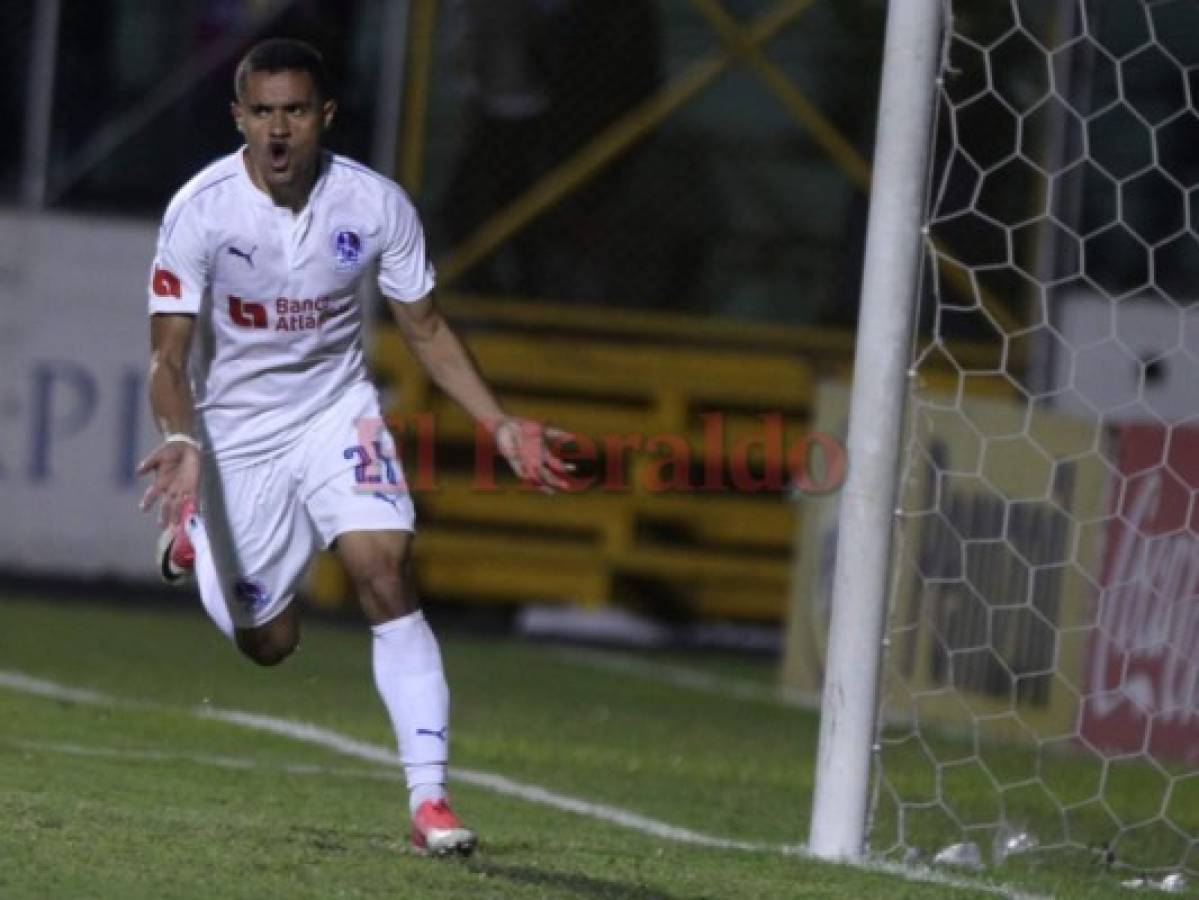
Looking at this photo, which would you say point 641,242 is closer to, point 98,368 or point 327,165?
point 98,368

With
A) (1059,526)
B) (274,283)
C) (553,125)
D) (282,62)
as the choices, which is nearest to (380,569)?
(274,283)

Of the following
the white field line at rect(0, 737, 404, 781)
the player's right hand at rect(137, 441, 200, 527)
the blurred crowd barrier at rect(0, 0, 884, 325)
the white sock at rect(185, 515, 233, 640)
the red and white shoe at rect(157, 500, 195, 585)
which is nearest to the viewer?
the player's right hand at rect(137, 441, 200, 527)

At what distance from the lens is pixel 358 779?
28.2ft

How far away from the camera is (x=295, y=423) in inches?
272

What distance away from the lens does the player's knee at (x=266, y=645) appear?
7.21m

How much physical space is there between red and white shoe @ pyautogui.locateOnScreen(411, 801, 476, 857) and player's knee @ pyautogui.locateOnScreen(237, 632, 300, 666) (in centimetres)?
81

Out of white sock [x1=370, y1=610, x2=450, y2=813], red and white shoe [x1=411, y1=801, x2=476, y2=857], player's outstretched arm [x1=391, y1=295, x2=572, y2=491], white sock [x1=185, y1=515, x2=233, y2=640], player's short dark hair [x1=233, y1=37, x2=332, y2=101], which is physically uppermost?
player's short dark hair [x1=233, y1=37, x2=332, y2=101]

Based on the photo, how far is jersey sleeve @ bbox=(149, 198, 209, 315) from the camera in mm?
6633

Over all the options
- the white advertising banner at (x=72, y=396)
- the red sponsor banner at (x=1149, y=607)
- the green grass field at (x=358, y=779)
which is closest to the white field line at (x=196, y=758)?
the green grass field at (x=358, y=779)

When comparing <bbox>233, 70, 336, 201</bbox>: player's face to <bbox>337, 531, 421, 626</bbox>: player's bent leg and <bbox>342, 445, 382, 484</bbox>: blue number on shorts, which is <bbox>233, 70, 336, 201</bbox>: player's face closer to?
<bbox>342, 445, 382, 484</bbox>: blue number on shorts

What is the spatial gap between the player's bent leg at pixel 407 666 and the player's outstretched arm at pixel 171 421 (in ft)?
1.63

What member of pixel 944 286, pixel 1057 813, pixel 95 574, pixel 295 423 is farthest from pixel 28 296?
pixel 295 423

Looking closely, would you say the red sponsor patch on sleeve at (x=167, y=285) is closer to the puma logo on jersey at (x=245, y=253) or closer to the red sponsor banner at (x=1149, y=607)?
the puma logo on jersey at (x=245, y=253)

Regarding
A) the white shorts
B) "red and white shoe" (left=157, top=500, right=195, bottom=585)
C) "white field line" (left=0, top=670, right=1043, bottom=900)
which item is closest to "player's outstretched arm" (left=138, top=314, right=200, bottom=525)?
"red and white shoe" (left=157, top=500, right=195, bottom=585)
